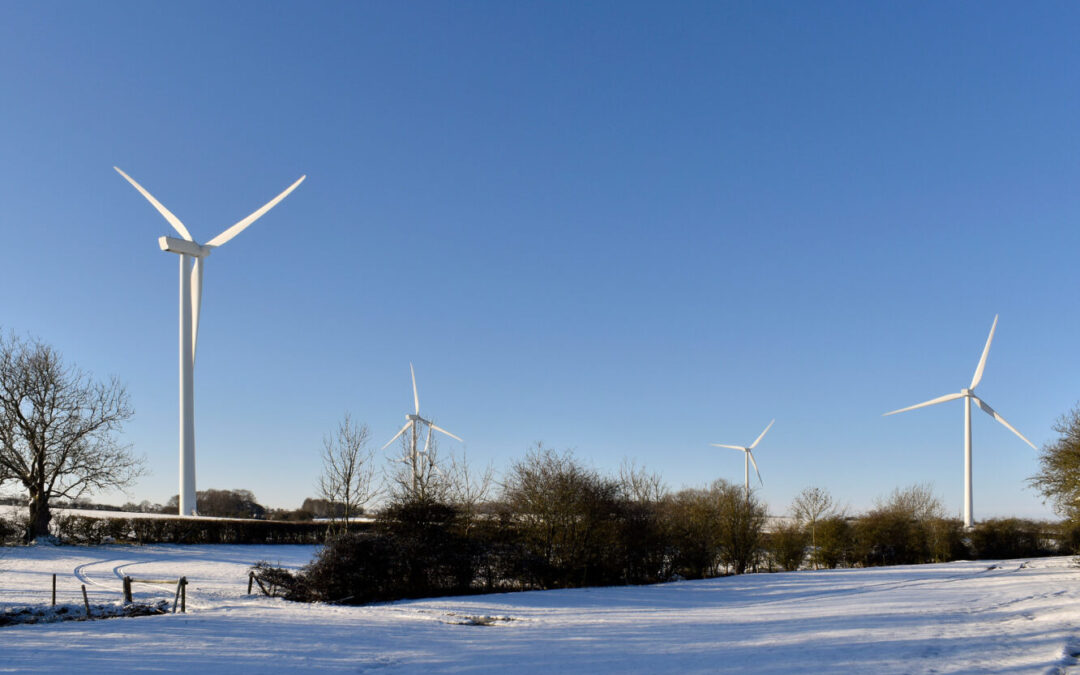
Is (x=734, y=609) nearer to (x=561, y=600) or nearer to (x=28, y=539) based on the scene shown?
(x=561, y=600)

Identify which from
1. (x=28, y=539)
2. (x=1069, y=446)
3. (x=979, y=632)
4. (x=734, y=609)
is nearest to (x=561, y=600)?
(x=734, y=609)

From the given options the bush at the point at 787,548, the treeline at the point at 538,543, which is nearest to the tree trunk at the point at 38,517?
the treeline at the point at 538,543

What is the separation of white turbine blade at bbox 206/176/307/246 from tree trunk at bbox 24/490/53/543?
18.2m

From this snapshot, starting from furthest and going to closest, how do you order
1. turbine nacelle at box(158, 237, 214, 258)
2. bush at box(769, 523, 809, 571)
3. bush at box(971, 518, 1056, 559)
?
bush at box(971, 518, 1056, 559)
bush at box(769, 523, 809, 571)
turbine nacelle at box(158, 237, 214, 258)

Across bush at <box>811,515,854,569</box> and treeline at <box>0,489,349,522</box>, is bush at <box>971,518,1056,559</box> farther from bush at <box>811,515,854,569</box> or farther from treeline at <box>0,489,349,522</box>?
treeline at <box>0,489,349,522</box>

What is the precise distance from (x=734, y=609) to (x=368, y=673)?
1306 cm

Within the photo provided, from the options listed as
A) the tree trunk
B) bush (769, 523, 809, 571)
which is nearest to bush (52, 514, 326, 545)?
the tree trunk

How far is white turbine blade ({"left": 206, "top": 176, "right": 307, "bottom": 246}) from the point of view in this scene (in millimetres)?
45312

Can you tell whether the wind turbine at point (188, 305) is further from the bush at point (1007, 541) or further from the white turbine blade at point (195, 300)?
the bush at point (1007, 541)

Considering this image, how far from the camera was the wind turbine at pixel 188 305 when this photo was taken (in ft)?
140

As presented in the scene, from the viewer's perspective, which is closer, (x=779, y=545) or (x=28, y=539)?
(x=28, y=539)

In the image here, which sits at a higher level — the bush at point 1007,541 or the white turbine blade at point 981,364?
the white turbine blade at point 981,364

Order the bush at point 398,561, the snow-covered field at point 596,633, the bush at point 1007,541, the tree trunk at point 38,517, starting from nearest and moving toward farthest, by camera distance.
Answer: the snow-covered field at point 596,633 < the bush at point 398,561 < the tree trunk at point 38,517 < the bush at point 1007,541

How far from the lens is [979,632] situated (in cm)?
1577
